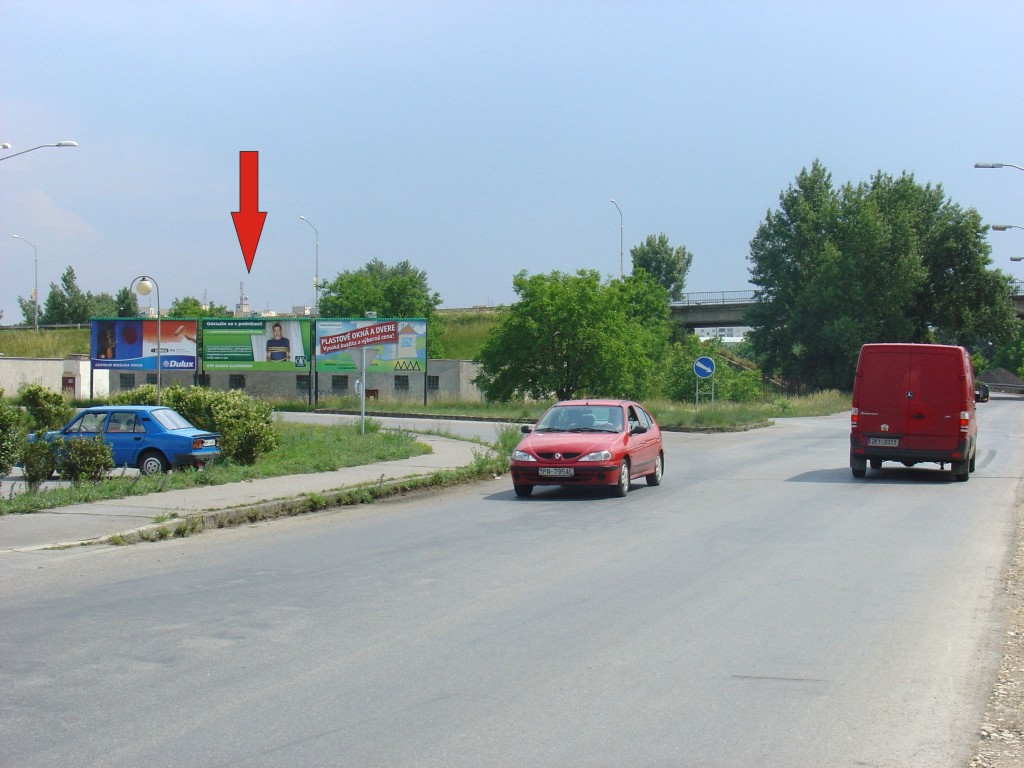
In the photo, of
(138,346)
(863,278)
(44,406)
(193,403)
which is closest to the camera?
(193,403)

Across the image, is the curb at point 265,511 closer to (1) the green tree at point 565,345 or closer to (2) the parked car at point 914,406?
(2) the parked car at point 914,406

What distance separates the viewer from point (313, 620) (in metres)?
7.69

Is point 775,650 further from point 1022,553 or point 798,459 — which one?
point 798,459

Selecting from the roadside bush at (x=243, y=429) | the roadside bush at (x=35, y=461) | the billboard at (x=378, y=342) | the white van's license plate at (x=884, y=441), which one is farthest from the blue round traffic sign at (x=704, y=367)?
the roadside bush at (x=35, y=461)

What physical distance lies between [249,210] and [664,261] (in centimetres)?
9294

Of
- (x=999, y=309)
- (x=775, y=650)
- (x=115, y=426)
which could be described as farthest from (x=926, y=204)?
(x=775, y=650)

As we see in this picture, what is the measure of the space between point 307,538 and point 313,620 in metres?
4.48

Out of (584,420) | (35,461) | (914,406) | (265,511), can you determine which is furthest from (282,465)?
(914,406)

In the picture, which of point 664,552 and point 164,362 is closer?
point 664,552

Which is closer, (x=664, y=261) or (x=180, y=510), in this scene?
(x=180, y=510)

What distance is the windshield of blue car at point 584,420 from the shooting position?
56.8ft

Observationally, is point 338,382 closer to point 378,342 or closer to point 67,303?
point 378,342

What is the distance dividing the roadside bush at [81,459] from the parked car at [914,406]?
506 inches

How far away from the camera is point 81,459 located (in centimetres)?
1609
